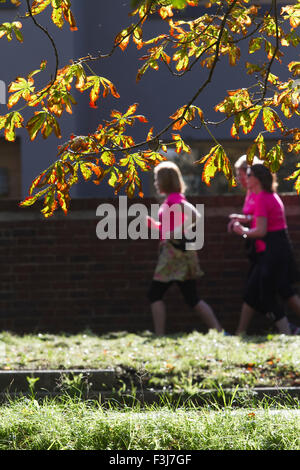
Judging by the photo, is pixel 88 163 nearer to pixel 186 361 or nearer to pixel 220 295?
pixel 186 361

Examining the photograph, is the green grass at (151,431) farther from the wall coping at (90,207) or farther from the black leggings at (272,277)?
the wall coping at (90,207)

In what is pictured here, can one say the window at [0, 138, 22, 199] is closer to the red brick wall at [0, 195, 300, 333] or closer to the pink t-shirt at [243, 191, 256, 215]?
the red brick wall at [0, 195, 300, 333]

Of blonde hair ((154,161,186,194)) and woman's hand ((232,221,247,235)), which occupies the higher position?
blonde hair ((154,161,186,194))

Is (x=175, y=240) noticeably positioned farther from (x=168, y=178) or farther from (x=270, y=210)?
(x=270, y=210)

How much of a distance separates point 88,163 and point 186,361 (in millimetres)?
2863

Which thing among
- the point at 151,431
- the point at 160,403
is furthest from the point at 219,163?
the point at 160,403

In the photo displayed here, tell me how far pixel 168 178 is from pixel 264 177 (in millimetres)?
973

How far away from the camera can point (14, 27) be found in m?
4.03

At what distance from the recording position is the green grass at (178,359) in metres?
6.33

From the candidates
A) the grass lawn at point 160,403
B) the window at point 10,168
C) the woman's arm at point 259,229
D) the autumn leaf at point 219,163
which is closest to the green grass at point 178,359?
the grass lawn at point 160,403

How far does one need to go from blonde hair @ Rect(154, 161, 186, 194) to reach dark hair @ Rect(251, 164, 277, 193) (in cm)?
77

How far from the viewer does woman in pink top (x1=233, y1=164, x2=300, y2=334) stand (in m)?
8.66

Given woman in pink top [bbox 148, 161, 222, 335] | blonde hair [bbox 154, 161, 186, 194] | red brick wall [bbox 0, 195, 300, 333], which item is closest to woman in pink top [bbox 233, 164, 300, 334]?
woman in pink top [bbox 148, 161, 222, 335]
